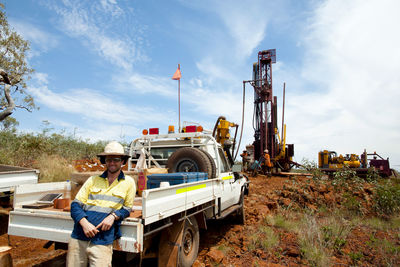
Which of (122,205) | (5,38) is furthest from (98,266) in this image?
(5,38)

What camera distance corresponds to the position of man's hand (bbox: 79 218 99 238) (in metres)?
2.41

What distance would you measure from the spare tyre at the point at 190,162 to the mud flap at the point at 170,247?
1.44m

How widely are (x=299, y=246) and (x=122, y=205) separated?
3770 mm

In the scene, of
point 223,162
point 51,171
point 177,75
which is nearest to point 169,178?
point 223,162

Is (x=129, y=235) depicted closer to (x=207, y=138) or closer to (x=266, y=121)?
(x=207, y=138)

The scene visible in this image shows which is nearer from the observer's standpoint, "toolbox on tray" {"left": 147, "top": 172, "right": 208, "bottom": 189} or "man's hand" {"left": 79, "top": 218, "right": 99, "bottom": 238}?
"man's hand" {"left": 79, "top": 218, "right": 99, "bottom": 238}

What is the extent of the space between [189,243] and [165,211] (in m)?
1.16

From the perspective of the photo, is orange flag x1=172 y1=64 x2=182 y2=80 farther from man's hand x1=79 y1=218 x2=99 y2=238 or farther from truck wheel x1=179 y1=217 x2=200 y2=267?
man's hand x1=79 y1=218 x2=99 y2=238

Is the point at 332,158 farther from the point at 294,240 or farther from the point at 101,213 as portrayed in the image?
the point at 101,213

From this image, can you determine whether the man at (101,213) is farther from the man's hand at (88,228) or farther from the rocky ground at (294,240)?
the rocky ground at (294,240)

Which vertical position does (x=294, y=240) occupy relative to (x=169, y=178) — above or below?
below

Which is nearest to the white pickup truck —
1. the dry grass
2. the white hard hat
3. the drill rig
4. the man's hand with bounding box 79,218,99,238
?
the man's hand with bounding box 79,218,99,238

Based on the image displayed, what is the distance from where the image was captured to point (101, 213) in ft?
8.43

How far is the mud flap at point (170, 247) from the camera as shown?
131 inches
